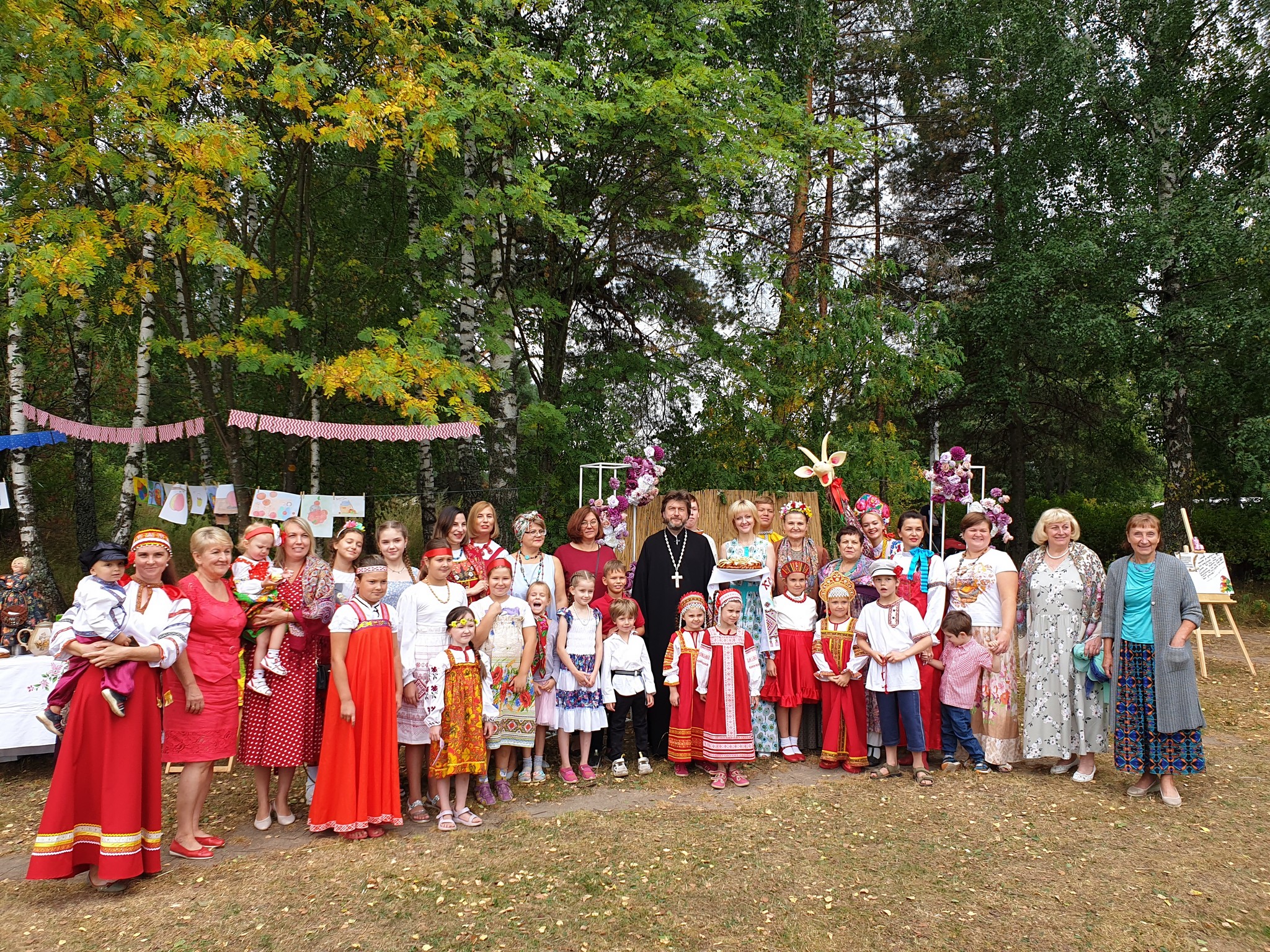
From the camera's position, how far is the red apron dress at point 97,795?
3.71 metres

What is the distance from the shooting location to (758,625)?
6133 mm

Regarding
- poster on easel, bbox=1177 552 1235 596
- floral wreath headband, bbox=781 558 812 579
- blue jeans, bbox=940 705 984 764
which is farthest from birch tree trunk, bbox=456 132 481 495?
poster on easel, bbox=1177 552 1235 596

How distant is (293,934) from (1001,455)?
17.6 metres

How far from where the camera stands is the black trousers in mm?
5863

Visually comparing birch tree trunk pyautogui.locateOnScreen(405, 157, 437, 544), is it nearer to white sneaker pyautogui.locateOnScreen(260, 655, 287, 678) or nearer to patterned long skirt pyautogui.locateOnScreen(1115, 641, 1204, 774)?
white sneaker pyautogui.locateOnScreen(260, 655, 287, 678)

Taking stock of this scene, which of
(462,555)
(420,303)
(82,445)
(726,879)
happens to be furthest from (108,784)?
(82,445)

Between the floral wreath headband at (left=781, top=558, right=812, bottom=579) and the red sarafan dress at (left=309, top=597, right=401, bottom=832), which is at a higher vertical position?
the floral wreath headband at (left=781, top=558, right=812, bottom=579)

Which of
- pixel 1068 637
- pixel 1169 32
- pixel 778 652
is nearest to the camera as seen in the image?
pixel 1068 637

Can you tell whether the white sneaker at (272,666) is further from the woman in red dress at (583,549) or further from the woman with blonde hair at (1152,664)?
the woman with blonde hair at (1152,664)

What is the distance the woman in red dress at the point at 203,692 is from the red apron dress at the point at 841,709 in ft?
12.6

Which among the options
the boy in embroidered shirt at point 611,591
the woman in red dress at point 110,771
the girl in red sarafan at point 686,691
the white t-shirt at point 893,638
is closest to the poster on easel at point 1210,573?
the white t-shirt at point 893,638

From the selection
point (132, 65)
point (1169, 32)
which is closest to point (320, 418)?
point (132, 65)

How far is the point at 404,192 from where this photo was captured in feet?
35.2

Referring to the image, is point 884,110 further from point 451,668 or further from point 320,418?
point 451,668
